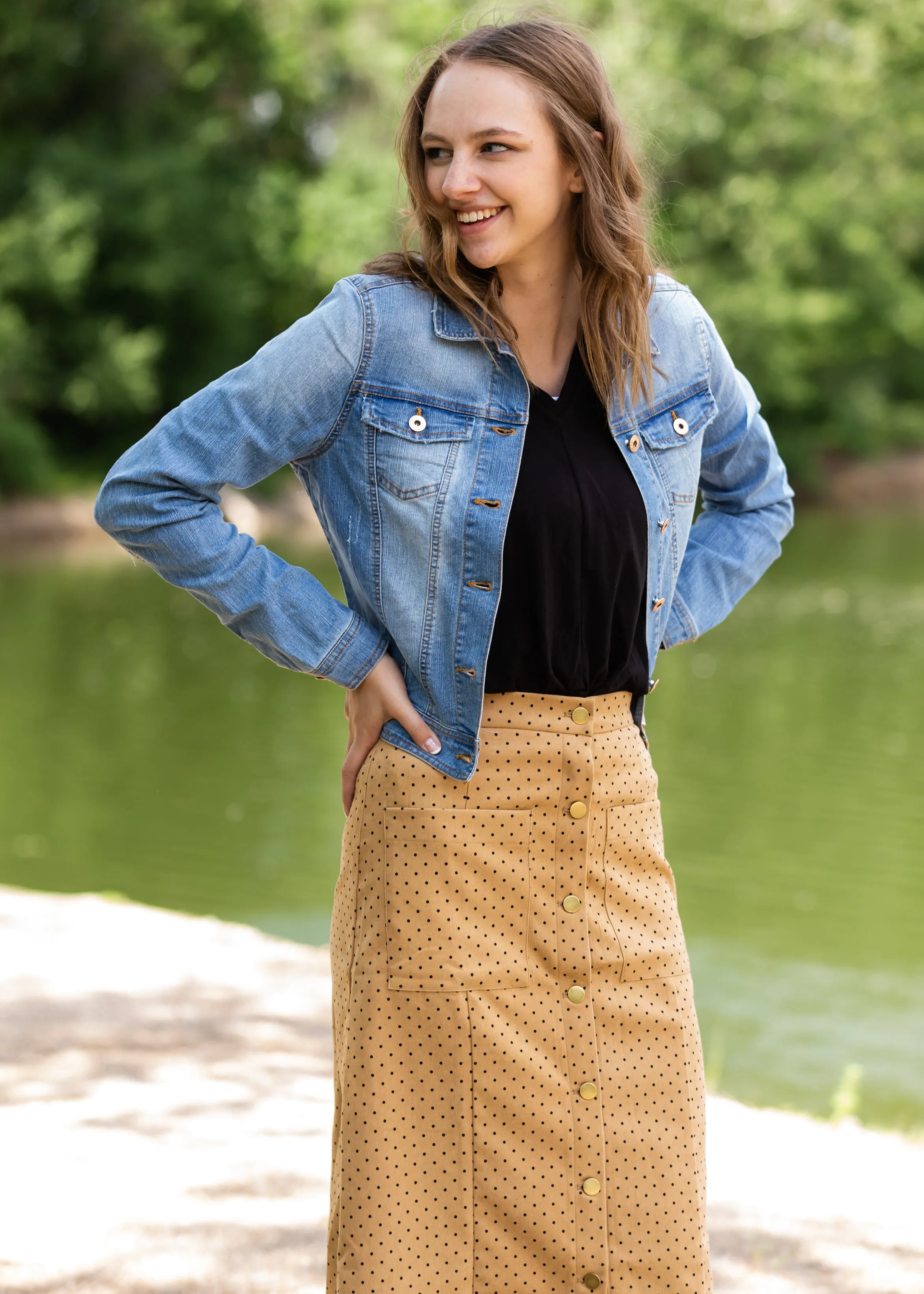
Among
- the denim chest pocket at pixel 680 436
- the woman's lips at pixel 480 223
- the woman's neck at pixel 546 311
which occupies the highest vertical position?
the woman's lips at pixel 480 223

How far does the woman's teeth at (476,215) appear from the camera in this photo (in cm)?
187

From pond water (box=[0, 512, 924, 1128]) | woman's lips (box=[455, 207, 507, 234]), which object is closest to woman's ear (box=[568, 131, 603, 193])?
woman's lips (box=[455, 207, 507, 234])

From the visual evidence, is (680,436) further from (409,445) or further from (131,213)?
(131,213)

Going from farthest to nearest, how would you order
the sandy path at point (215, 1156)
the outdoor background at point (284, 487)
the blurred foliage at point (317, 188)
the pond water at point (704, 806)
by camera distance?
the blurred foliage at point (317, 188) < the outdoor background at point (284, 487) < the pond water at point (704, 806) < the sandy path at point (215, 1156)

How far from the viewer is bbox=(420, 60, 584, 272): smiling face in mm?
1847

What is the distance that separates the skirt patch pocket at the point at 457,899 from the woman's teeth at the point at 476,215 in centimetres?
71

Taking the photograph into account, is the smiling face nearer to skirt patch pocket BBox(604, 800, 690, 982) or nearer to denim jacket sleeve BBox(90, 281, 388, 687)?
denim jacket sleeve BBox(90, 281, 388, 687)

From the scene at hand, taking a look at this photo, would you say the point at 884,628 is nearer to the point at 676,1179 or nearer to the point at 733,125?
the point at 676,1179

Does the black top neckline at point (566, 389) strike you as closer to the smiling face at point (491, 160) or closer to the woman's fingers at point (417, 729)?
the smiling face at point (491, 160)

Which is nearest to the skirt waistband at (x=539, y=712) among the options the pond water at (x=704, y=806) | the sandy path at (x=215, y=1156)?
the sandy path at (x=215, y=1156)

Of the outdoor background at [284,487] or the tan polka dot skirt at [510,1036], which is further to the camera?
the outdoor background at [284,487]

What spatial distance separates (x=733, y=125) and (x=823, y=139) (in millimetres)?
2109

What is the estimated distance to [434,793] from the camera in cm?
186

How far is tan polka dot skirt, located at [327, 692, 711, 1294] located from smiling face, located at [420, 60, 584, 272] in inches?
22.2
